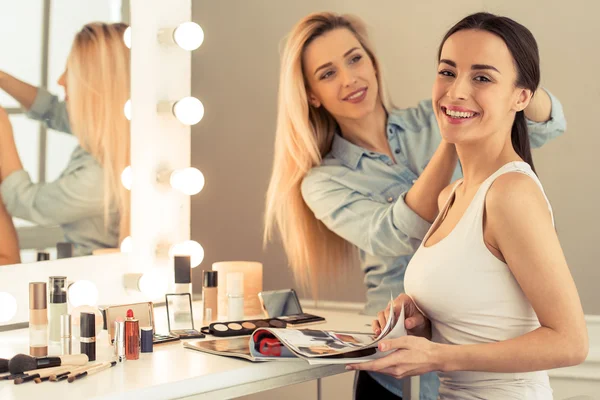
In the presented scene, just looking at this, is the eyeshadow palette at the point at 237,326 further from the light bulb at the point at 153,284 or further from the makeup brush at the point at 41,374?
the makeup brush at the point at 41,374

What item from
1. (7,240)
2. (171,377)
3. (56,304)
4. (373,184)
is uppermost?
(373,184)

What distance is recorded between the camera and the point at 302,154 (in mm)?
2000

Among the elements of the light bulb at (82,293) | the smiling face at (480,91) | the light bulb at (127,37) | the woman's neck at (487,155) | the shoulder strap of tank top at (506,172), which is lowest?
the light bulb at (82,293)

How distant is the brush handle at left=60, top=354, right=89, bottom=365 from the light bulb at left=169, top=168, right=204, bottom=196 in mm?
653

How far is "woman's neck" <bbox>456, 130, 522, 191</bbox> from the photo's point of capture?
1398 millimetres

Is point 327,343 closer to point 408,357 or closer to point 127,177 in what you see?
point 408,357

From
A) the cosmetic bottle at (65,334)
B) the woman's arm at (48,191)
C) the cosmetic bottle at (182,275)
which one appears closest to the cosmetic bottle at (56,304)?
the cosmetic bottle at (65,334)

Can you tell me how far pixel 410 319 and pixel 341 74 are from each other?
74 cm

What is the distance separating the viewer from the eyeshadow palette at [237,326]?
5.22ft

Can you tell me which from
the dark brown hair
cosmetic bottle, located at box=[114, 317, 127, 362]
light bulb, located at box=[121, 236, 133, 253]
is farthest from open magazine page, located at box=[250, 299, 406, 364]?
light bulb, located at box=[121, 236, 133, 253]

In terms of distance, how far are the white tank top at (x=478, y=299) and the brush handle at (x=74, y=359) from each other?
59 centimetres

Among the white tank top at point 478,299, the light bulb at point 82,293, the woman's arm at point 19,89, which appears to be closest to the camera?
the white tank top at point 478,299

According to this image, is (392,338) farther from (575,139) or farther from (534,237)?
(575,139)

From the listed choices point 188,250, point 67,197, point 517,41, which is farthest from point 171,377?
point 517,41
